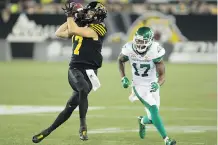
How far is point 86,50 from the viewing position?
884cm

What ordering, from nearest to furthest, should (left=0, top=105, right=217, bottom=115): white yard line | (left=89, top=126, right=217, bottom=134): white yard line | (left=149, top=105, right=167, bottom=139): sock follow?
(left=149, top=105, right=167, bottom=139): sock
(left=89, top=126, right=217, bottom=134): white yard line
(left=0, top=105, right=217, bottom=115): white yard line

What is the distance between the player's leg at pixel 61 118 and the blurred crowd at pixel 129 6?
50.7ft

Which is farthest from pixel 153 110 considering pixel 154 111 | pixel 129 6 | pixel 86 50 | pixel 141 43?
pixel 129 6

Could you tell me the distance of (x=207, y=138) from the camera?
911cm

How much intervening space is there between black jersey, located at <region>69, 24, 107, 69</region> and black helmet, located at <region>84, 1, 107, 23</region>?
11cm

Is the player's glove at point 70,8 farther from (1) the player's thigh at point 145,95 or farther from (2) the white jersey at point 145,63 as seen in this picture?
(1) the player's thigh at point 145,95

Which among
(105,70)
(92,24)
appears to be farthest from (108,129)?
(105,70)

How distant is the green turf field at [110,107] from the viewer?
9.09m

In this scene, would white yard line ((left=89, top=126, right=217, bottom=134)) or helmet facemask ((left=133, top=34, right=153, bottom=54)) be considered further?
white yard line ((left=89, top=126, right=217, bottom=134))

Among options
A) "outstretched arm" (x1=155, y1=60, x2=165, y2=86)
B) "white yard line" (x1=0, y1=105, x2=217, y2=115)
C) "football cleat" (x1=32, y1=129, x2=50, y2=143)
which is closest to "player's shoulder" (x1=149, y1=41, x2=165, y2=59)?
"outstretched arm" (x1=155, y1=60, x2=165, y2=86)

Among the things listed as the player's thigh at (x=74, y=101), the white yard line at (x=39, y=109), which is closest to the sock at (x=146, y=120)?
the player's thigh at (x=74, y=101)

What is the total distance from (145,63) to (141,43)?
0.28 metres

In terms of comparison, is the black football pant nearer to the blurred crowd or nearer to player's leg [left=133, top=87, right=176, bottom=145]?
player's leg [left=133, top=87, right=176, bottom=145]

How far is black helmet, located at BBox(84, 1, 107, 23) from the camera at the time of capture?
28.4ft
